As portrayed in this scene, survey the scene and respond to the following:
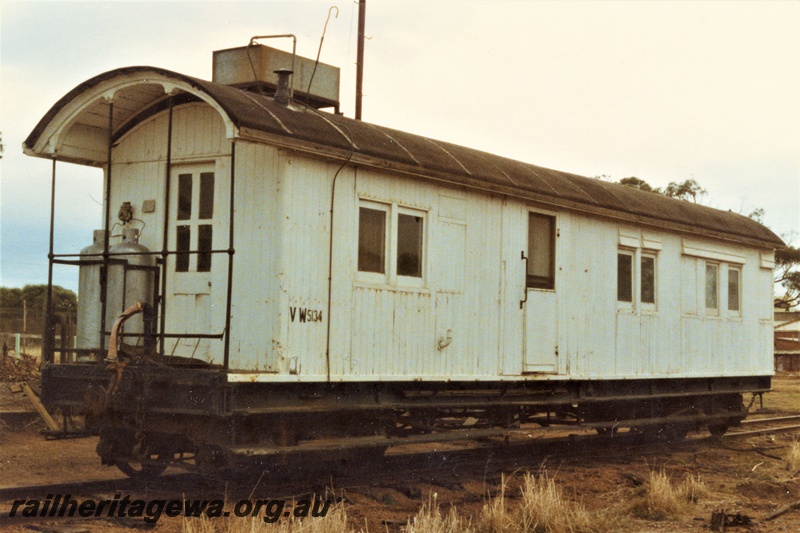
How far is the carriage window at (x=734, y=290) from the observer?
51.9 ft

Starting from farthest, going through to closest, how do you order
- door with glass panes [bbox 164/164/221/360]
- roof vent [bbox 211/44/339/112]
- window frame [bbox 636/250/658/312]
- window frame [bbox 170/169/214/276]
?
window frame [bbox 636/250/658/312]
roof vent [bbox 211/44/339/112]
window frame [bbox 170/169/214/276]
door with glass panes [bbox 164/164/221/360]

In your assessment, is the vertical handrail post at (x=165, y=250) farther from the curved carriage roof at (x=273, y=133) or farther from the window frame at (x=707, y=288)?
the window frame at (x=707, y=288)

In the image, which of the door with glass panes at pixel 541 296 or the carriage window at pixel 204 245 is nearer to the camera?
the carriage window at pixel 204 245

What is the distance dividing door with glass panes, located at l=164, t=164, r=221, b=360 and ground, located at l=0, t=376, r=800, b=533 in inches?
59.9

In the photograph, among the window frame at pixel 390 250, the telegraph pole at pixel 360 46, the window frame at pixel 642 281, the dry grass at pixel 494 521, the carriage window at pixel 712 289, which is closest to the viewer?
the dry grass at pixel 494 521

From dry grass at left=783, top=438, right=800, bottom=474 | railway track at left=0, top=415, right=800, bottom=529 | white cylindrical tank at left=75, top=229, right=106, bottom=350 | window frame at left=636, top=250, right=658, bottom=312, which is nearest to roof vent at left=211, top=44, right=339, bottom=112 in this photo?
white cylindrical tank at left=75, top=229, right=106, bottom=350

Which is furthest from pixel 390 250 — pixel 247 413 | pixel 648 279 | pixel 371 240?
pixel 648 279

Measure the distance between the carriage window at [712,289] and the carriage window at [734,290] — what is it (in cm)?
43

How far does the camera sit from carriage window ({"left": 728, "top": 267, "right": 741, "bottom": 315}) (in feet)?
51.9

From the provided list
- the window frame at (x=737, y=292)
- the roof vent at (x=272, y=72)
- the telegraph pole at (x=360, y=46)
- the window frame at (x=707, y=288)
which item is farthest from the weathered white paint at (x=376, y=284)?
the telegraph pole at (x=360, y=46)

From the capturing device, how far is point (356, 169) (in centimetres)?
966

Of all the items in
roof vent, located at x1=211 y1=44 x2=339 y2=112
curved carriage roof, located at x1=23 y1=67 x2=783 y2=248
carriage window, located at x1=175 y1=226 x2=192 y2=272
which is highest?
roof vent, located at x1=211 y1=44 x2=339 y2=112

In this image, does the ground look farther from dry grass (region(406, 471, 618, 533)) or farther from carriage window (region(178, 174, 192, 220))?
carriage window (region(178, 174, 192, 220))

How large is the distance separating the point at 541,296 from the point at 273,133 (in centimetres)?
476
